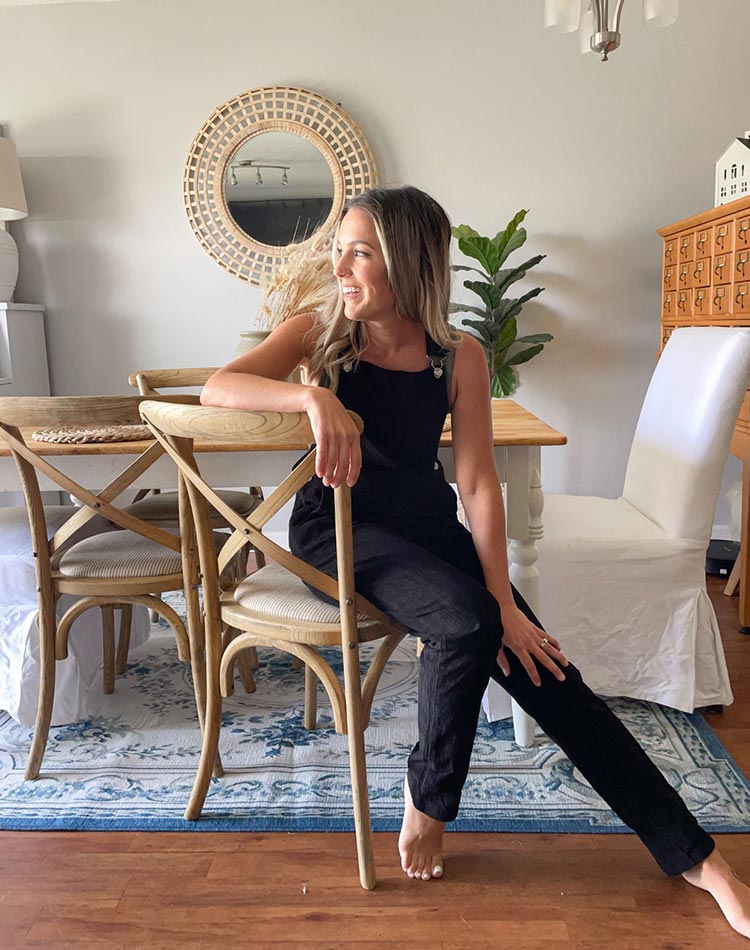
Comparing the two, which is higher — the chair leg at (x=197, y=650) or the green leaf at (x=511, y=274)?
the green leaf at (x=511, y=274)

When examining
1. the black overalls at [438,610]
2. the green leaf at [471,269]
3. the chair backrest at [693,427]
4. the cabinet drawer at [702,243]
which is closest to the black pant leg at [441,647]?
the black overalls at [438,610]

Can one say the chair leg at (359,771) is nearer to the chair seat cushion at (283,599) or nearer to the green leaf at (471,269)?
the chair seat cushion at (283,599)

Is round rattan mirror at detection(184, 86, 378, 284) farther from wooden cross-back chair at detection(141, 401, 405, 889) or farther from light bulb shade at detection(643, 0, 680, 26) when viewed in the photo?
wooden cross-back chair at detection(141, 401, 405, 889)

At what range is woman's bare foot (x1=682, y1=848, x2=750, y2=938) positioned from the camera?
1.37 meters

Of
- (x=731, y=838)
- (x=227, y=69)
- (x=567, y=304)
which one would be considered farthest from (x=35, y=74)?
(x=731, y=838)

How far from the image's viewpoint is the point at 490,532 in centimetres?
163

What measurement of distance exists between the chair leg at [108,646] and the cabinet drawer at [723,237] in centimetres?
213

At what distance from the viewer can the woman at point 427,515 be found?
1.41m

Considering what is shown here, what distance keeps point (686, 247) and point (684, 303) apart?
7.8 inches

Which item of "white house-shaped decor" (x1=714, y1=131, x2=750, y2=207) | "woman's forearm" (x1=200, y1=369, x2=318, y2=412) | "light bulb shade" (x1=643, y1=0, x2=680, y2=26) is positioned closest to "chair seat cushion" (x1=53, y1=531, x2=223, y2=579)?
"woman's forearm" (x1=200, y1=369, x2=318, y2=412)

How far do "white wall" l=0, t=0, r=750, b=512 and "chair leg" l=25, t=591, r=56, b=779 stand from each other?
216 centimetres

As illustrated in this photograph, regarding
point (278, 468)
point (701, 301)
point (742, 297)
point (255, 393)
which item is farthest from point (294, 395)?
point (701, 301)

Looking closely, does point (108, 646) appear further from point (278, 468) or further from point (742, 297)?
point (742, 297)

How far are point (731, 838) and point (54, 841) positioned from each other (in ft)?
4.17
